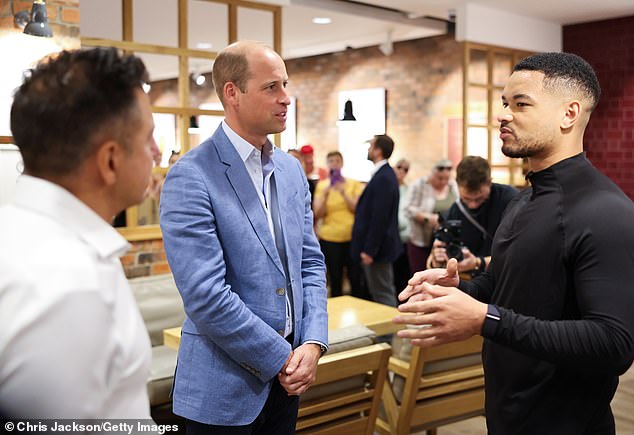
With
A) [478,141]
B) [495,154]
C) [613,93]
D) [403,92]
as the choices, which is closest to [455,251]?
[478,141]

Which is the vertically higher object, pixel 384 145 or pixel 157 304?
pixel 384 145

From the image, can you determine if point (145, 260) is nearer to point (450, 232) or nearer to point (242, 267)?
point (450, 232)

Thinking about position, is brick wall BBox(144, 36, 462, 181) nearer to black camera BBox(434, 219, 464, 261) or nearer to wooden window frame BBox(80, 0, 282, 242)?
wooden window frame BBox(80, 0, 282, 242)

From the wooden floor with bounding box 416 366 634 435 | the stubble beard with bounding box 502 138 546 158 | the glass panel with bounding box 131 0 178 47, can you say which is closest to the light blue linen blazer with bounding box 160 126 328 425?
the stubble beard with bounding box 502 138 546 158

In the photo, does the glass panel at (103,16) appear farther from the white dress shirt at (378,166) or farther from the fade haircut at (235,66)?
the fade haircut at (235,66)

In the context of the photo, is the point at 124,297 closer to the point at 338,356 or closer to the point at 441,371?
the point at 338,356

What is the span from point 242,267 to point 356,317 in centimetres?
181

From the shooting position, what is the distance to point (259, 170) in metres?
1.83

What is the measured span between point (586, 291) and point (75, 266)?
1027mm

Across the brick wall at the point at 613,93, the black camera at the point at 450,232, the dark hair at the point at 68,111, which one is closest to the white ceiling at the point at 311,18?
the brick wall at the point at 613,93

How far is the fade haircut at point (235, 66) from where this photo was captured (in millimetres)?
1824

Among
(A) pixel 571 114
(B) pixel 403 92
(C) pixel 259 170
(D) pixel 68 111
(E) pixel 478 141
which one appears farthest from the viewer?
(B) pixel 403 92

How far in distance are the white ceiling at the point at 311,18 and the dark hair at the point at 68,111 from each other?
156 inches

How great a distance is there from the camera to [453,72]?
7.83 metres
